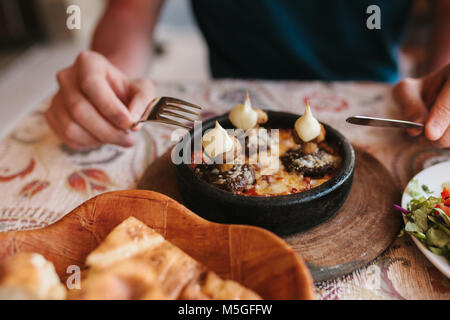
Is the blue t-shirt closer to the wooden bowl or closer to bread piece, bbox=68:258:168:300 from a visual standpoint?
the wooden bowl

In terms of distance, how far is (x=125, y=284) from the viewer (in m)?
0.59

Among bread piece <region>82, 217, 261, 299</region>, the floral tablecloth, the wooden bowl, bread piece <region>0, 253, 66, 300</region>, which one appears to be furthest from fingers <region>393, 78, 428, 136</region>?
bread piece <region>0, 253, 66, 300</region>

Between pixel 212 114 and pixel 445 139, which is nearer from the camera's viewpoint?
pixel 445 139

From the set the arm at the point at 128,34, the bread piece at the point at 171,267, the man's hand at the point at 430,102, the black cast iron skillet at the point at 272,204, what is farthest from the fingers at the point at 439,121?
the arm at the point at 128,34

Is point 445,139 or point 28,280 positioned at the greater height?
point 28,280

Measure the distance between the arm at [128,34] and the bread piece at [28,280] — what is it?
1160 millimetres

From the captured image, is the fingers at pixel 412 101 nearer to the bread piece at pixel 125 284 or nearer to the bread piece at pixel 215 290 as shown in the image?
the bread piece at pixel 215 290

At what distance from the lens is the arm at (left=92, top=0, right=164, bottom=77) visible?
1.69 metres

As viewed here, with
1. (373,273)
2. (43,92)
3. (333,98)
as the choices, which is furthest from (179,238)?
(43,92)

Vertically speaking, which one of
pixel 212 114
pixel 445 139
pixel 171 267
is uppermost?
pixel 171 267

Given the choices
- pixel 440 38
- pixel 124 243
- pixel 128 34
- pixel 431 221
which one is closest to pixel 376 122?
pixel 431 221

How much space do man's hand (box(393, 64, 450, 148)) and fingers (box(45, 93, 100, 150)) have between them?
1.04 m

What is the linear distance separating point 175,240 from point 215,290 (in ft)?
0.54

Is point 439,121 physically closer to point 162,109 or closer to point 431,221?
point 431,221
